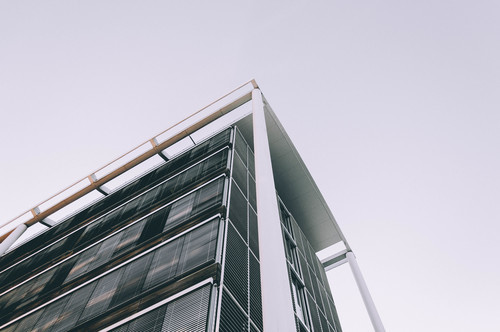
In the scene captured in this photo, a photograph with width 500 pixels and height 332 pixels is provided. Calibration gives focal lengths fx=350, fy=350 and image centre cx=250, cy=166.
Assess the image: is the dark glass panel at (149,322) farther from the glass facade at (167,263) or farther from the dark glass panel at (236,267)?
the dark glass panel at (236,267)

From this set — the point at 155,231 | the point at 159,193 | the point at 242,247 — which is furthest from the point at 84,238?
the point at 242,247

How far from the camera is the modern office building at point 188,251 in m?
10.2

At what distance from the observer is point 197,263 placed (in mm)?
12023

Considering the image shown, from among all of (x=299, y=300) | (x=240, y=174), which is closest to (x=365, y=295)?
(x=299, y=300)

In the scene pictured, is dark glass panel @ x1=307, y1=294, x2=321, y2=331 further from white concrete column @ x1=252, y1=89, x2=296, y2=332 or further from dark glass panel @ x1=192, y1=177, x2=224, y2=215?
white concrete column @ x1=252, y1=89, x2=296, y2=332

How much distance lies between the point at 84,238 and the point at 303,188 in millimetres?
17940

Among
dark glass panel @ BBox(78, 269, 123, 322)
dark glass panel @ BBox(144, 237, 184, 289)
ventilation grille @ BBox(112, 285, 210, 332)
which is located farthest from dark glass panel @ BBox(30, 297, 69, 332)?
ventilation grille @ BBox(112, 285, 210, 332)

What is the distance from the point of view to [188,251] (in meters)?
13.3

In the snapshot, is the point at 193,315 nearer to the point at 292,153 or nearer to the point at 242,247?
the point at 242,247

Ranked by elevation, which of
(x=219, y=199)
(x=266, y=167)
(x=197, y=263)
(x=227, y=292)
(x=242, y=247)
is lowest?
(x=227, y=292)

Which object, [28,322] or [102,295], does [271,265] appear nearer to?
[102,295]

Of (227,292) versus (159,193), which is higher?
(159,193)

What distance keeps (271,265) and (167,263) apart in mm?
6973

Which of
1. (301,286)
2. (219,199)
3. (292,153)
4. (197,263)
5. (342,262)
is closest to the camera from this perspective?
(197,263)
